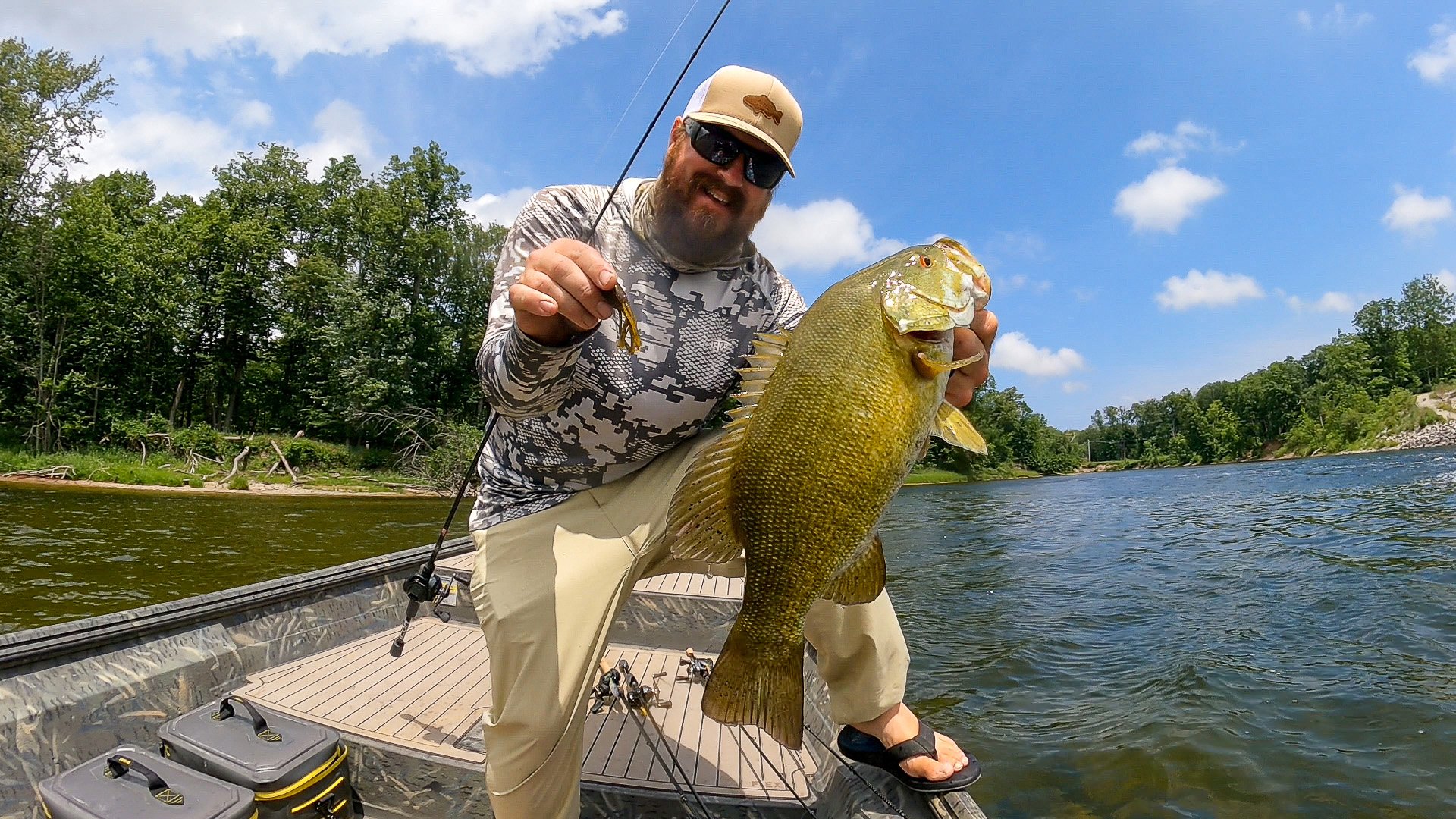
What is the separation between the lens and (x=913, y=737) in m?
2.76

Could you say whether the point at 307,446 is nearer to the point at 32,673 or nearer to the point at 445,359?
the point at 445,359

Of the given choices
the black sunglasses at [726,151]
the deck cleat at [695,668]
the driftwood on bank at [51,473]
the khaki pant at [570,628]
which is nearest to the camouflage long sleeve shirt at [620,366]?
the khaki pant at [570,628]

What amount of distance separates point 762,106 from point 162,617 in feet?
Answer: 12.9

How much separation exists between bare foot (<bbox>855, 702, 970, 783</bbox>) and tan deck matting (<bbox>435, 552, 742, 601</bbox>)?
213cm

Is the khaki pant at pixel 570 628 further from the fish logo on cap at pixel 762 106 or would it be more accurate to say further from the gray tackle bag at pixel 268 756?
the fish logo on cap at pixel 762 106

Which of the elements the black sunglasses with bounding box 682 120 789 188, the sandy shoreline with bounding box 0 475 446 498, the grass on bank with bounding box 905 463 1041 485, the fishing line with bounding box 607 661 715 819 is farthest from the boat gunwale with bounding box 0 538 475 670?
the grass on bank with bounding box 905 463 1041 485

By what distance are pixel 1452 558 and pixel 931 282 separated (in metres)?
13.8

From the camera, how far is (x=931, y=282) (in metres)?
1.99

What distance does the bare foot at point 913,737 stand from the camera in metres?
2.66

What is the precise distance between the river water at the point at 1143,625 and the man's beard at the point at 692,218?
13.6 feet

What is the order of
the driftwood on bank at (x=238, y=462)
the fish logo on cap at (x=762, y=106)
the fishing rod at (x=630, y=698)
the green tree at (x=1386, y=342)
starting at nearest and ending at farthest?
the fish logo on cap at (x=762, y=106) < the fishing rod at (x=630, y=698) < the driftwood on bank at (x=238, y=462) < the green tree at (x=1386, y=342)

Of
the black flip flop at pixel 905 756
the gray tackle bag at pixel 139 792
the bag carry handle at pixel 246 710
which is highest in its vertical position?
the black flip flop at pixel 905 756

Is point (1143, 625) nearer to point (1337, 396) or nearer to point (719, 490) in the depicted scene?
point (719, 490)

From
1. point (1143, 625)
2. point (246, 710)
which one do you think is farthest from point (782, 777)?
point (1143, 625)
